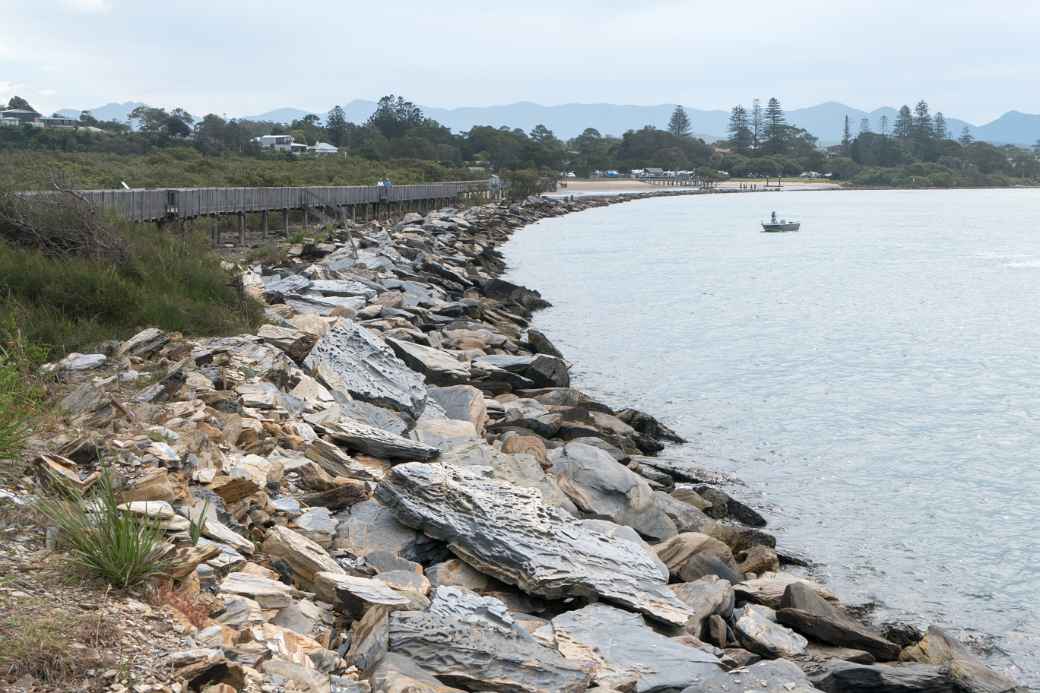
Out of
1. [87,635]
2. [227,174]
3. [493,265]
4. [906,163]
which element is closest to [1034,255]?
[493,265]

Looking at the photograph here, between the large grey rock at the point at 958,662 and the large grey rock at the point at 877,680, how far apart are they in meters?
0.21

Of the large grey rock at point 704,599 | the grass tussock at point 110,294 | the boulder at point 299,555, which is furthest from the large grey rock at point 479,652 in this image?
the grass tussock at point 110,294

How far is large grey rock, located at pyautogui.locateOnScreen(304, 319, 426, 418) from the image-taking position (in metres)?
10.3

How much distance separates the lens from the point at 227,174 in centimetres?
4731

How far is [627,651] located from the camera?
5965 millimetres

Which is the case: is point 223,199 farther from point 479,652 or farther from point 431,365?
point 479,652

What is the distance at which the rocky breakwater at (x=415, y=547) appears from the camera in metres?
5.05

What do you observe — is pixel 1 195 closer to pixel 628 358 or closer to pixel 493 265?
pixel 628 358

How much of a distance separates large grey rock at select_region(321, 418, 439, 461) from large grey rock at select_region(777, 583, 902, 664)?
3143 mm

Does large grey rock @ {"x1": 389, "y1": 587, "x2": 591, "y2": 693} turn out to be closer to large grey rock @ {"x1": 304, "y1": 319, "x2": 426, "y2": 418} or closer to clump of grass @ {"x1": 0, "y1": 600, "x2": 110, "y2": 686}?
clump of grass @ {"x1": 0, "y1": 600, "x2": 110, "y2": 686}

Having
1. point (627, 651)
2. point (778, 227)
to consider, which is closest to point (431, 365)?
point (627, 651)

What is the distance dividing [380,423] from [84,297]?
317 centimetres

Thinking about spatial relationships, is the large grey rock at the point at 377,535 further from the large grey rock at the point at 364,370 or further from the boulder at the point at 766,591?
the large grey rock at the point at 364,370

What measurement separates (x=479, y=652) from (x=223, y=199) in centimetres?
2195
